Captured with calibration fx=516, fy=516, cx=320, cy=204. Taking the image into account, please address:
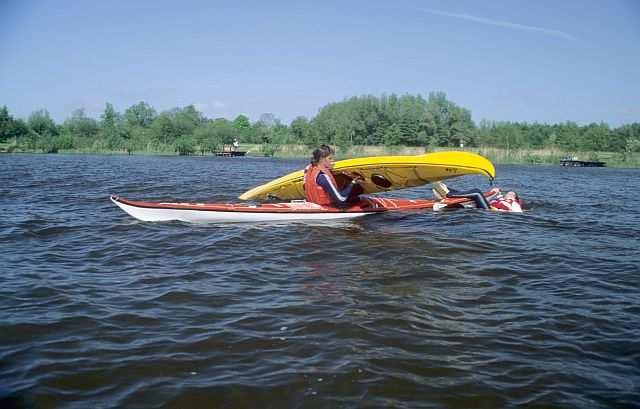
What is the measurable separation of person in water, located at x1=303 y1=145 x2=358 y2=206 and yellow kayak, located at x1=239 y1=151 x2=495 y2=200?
428mm

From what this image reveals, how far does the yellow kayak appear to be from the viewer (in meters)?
9.84

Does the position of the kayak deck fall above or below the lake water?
above

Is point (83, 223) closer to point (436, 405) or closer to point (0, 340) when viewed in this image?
point (0, 340)

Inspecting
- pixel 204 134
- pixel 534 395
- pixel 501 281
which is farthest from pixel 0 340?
pixel 204 134

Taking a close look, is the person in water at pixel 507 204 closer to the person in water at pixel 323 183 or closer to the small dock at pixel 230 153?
the person in water at pixel 323 183

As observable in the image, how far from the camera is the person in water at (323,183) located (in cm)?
941

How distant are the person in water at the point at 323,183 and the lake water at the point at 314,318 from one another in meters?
0.94

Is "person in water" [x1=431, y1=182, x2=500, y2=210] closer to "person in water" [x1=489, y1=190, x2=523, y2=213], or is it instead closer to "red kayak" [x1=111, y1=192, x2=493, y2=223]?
"person in water" [x1=489, y1=190, x2=523, y2=213]

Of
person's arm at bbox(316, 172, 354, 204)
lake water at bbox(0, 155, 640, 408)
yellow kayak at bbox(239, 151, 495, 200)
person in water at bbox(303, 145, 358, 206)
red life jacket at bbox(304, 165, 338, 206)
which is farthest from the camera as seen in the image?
yellow kayak at bbox(239, 151, 495, 200)

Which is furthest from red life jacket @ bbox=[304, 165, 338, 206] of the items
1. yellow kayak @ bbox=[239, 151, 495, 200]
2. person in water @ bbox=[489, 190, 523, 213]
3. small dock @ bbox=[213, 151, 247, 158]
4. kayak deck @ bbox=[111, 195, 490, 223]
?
small dock @ bbox=[213, 151, 247, 158]

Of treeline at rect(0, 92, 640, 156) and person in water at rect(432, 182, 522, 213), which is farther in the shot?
treeline at rect(0, 92, 640, 156)

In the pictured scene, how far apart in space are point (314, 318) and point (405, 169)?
6075 millimetres

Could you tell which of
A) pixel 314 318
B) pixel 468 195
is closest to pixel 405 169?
pixel 468 195

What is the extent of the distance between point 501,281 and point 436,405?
125 inches
